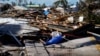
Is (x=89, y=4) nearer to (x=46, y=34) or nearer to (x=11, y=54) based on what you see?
(x=46, y=34)

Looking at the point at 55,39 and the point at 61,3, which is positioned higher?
the point at 55,39

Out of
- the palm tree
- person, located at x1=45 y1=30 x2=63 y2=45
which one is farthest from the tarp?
the palm tree

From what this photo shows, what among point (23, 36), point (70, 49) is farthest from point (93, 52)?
point (23, 36)

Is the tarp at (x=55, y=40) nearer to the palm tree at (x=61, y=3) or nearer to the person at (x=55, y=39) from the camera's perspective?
the person at (x=55, y=39)

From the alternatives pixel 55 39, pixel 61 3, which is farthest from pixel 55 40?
pixel 61 3

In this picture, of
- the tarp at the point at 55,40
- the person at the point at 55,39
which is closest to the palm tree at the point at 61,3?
the person at the point at 55,39

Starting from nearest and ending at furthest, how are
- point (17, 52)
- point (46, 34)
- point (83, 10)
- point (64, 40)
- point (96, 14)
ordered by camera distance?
1. point (17, 52)
2. point (64, 40)
3. point (46, 34)
4. point (96, 14)
5. point (83, 10)

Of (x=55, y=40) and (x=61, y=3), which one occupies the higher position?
(x=55, y=40)

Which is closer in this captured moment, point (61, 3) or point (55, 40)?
point (55, 40)

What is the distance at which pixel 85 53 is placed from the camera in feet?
33.7

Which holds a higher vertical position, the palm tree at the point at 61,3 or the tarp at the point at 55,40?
the tarp at the point at 55,40

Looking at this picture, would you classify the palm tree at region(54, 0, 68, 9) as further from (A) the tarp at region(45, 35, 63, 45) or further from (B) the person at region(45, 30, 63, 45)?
(A) the tarp at region(45, 35, 63, 45)

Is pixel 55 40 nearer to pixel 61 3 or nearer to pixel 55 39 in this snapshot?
pixel 55 39

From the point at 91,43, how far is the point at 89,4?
11.1 m
